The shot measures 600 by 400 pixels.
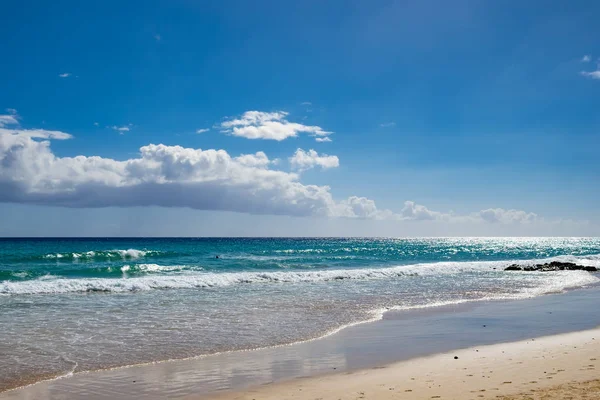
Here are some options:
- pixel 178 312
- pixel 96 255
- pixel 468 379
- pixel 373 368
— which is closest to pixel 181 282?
pixel 178 312

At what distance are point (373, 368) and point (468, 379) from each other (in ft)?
5.94

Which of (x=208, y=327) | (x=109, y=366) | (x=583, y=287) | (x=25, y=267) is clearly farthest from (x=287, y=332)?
(x=25, y=267)

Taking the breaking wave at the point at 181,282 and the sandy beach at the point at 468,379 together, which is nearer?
the sandy beach at the point at 468,379

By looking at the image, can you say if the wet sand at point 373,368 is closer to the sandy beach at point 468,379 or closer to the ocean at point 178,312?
the sandy beach at point 468,379

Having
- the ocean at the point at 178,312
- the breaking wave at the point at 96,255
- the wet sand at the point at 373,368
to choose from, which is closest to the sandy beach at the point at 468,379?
the wet sand at the point at 373,368

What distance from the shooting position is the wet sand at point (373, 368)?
7.68 metres

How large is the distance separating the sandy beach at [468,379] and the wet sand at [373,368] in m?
0.02

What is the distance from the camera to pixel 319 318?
15094 mm

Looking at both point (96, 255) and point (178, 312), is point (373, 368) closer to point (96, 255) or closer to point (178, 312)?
point (178, 312)

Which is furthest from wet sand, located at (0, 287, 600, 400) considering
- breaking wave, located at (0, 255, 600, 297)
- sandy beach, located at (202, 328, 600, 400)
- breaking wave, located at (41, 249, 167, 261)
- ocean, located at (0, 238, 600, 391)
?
breaking wave, located at (41, 249, 167, 261)

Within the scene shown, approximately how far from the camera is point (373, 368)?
9.12 m

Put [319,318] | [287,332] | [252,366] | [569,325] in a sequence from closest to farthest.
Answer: [252,366]
[287,332]
[569,325]
[319,318]

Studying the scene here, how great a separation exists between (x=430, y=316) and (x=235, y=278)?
52.3 feet

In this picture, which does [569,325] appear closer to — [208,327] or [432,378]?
[432,378]
